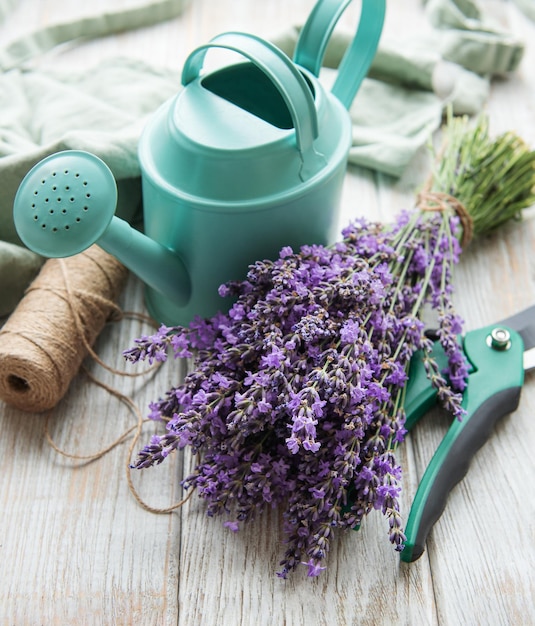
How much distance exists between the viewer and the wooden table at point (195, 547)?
75 cm

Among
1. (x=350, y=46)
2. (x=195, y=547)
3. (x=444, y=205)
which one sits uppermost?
(x=350, y=46)

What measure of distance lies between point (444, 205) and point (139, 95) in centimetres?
54

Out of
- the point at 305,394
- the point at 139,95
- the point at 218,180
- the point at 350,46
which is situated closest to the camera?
the point at 305,394

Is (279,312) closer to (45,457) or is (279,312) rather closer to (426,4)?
(45,457)

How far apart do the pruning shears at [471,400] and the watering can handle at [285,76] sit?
319mm

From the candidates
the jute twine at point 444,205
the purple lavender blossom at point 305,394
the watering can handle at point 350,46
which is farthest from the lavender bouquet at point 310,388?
the watering can handle at point 350,46

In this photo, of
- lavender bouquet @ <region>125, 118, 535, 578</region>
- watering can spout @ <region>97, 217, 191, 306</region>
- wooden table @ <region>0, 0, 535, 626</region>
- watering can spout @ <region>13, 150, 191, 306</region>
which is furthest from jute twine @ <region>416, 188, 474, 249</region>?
watering can spout @ <region>13, 150, 191, 306</region>

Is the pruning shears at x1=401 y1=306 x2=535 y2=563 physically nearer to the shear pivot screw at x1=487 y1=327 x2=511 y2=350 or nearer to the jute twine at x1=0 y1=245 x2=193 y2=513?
the shear pivot screw at x1=487 y1=327 x2=511 y2=350

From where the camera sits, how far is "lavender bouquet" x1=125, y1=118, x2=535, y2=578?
0.73 meters

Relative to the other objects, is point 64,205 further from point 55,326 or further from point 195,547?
point 195,547

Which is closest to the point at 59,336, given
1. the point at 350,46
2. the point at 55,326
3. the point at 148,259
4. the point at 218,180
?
the point at 55,326

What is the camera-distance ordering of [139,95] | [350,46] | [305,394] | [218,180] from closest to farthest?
[305,394], [218,180], [350,46], [139,95]

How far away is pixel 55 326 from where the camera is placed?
0.90 meters

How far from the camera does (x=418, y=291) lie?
91 cm
